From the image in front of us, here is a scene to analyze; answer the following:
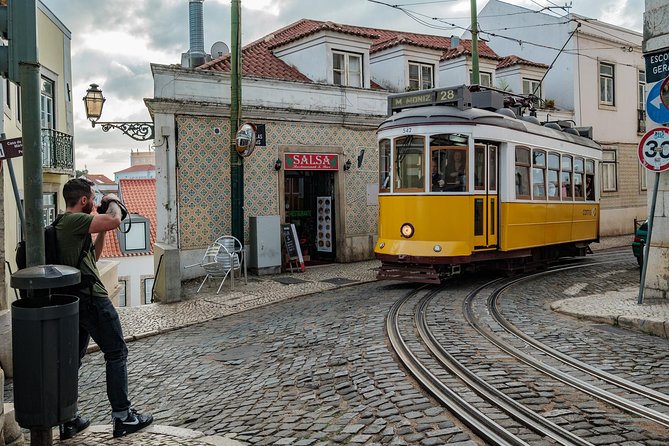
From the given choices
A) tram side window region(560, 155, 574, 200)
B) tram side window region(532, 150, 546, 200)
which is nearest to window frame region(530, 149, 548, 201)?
tram side window region(532, 150, 546, 200)

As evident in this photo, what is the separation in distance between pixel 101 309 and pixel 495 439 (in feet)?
9.42

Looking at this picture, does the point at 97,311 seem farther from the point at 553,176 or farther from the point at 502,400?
the point at 553,176

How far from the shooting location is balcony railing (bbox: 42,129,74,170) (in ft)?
54.5

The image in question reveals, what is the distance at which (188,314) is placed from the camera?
32.6 ft

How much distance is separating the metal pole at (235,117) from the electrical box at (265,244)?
0.44 metres

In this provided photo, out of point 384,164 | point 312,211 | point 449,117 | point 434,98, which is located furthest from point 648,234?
point 312,211

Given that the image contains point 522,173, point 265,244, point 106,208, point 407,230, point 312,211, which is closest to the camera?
point 106,208

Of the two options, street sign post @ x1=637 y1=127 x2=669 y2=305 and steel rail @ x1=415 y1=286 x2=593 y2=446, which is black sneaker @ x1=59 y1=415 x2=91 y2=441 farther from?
street sign post @ x1=637 y1=127 x2=669 y2=305

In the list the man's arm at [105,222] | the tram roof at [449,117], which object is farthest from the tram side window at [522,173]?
the man's arm at [105,222]

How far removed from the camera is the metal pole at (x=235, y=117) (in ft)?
42.7

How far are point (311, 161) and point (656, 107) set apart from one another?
28.8 ft

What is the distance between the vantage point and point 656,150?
27.9ft

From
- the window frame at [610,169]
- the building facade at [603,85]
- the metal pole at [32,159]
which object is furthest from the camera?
the window frame at [610,169]

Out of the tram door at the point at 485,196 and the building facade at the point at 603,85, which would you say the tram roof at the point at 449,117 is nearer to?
the tram door at the point at 485,196
